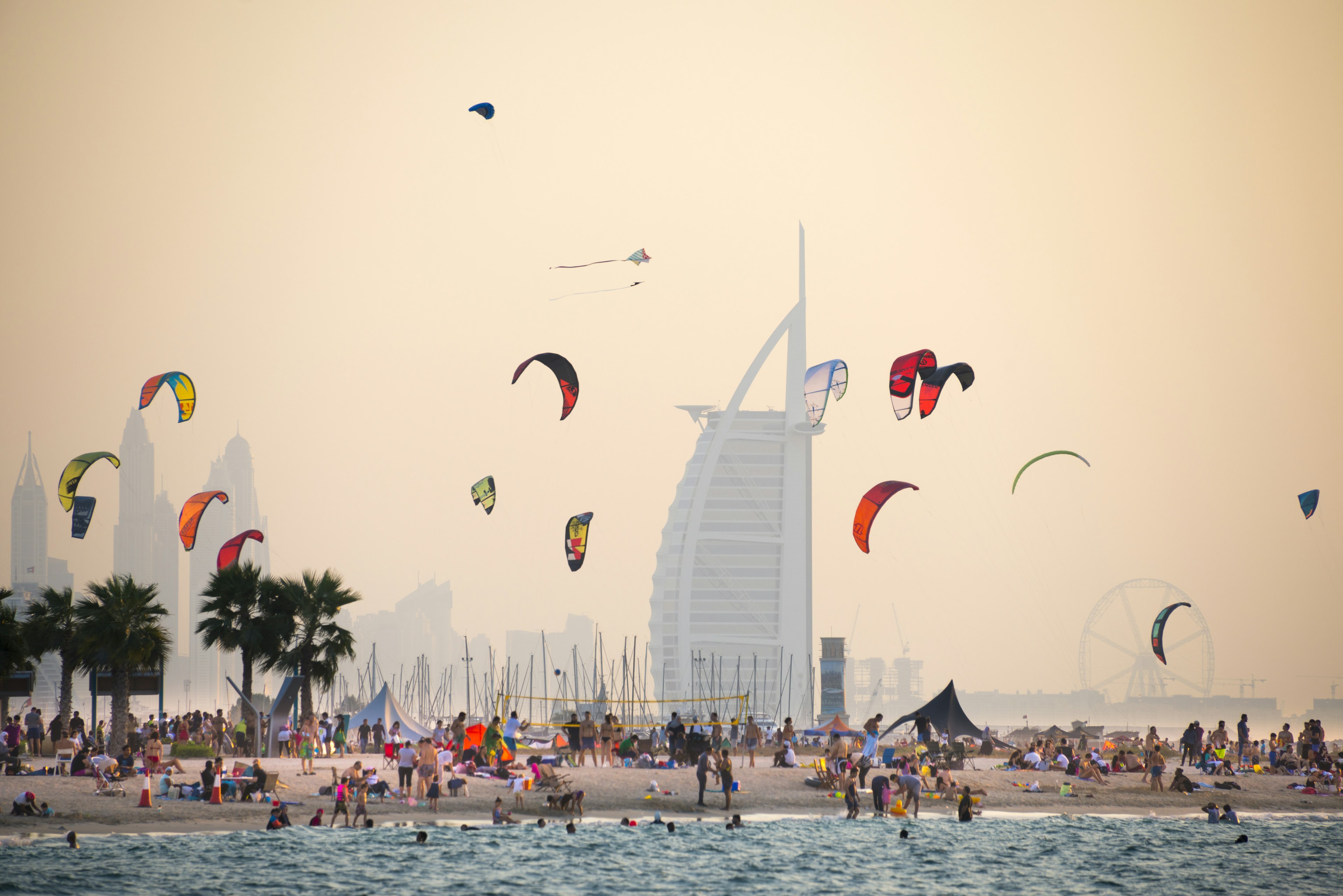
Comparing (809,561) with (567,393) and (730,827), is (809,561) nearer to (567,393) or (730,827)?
(567,393)

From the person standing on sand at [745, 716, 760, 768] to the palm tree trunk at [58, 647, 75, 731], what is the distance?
1905 cm

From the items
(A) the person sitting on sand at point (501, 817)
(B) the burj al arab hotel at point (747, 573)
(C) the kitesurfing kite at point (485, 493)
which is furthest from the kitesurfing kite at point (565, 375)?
(B) the burj al arab hotel at point (747, 573)

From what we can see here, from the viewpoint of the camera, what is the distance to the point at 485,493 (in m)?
49.8

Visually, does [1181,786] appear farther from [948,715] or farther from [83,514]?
[83,514]

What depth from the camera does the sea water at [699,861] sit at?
23.8m

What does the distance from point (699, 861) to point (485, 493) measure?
81.7 ft

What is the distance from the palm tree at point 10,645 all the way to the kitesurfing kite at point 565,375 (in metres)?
16.5

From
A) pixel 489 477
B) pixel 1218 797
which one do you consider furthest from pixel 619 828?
pixel 489 477

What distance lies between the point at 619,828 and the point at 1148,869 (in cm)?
1092

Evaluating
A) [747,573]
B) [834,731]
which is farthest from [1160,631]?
[747,573]

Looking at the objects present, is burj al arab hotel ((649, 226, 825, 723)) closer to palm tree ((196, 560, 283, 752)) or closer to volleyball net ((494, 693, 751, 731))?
volleyball net ((494, 693, 751, 731))

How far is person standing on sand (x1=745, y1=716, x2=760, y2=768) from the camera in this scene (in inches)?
1465

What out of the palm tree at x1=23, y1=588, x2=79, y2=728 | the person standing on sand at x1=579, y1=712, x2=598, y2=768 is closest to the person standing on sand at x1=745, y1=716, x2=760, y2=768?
the person standing on sand at x1=579, y1=712, x2=598, y2=768

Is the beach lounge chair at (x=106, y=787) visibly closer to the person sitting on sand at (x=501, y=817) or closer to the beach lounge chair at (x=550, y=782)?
the person sitting on sand at (x=501, y=817)
